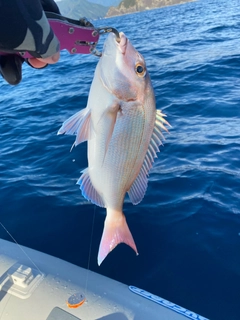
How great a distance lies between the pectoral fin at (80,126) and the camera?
7.46 feet

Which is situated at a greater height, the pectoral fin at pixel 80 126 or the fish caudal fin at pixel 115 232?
the pectoral fin at pixel 80 126

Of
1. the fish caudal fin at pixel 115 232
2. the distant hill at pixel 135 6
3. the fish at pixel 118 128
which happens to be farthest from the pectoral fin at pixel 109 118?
the distant hill at pixel 135 6

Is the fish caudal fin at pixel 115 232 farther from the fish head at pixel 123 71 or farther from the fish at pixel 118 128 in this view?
the fish head at pixel 123 71

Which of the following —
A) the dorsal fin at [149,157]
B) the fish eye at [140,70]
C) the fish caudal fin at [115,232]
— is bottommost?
the fish caudal fin at [115,232]

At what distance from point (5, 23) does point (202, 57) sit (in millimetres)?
11971

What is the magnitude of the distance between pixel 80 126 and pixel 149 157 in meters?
0.56

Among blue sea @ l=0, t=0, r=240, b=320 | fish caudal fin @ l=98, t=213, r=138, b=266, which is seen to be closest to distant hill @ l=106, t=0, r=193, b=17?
blue sea @ l=0, t=0, r=240, b=320

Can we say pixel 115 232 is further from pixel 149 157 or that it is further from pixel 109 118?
pixel 109 118

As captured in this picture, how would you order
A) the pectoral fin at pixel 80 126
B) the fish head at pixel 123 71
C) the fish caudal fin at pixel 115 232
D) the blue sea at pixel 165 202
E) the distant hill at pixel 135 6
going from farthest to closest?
the distant hill at pixel 135 6 < the blue sea at pixel 165 202 < the fish caudal fin at pixel 115 232 < the pectoral fin at pixel 80 126 < the fish head at pixel 123 71

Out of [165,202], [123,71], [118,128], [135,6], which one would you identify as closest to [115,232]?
[118,128]

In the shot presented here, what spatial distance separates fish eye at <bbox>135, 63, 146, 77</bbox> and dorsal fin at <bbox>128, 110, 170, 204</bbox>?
30 cm

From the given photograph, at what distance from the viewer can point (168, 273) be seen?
360 cm

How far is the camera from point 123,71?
2.17 meters

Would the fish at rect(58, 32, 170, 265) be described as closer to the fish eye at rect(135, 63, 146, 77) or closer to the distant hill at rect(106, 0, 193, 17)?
the fish eye at rect(135, 63, 146, 77)
